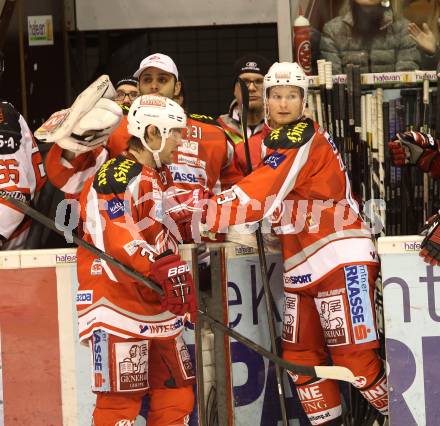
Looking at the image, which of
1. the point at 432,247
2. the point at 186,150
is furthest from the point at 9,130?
the point at 432,247

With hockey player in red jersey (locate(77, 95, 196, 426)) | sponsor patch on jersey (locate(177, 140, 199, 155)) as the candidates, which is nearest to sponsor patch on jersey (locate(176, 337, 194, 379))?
hockey player in red jersey (locate(77, 95, 196, 426))

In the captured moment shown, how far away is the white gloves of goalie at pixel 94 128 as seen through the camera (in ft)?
→ 13.3

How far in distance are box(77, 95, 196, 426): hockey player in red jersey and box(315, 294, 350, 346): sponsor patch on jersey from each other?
1.71ft

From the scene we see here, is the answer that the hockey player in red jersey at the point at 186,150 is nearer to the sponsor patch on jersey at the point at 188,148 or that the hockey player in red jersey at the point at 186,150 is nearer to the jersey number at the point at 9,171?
the sponsor patch on jersey at the point at 188,148

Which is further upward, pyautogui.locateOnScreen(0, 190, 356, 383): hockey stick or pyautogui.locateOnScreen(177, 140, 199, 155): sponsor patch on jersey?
pyautogui.locateOnScreen(177, 140, 199, 155): sponsor patch on jersey

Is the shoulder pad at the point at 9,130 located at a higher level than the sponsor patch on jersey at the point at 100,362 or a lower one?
higher

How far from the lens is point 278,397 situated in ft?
14.4

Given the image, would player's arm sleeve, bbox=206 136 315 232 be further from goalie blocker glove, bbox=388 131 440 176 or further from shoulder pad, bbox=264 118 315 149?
goalie blocker glove, bbox=388 131 440 176

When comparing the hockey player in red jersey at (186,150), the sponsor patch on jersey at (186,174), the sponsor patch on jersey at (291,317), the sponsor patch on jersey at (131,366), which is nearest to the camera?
the sponsor patch on jersey at (131,366)

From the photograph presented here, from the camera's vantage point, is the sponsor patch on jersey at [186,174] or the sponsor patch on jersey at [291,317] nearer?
the sponsor patch on jersey at [291,317]

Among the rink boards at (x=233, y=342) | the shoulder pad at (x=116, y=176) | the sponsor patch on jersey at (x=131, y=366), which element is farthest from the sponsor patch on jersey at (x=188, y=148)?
the sponsor patch on jersey at (x=131, y=366)

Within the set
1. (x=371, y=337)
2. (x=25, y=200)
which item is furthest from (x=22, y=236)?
(x=371, y=337)

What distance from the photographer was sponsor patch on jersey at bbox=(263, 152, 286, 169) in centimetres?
402

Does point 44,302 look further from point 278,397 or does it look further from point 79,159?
point 278,397
